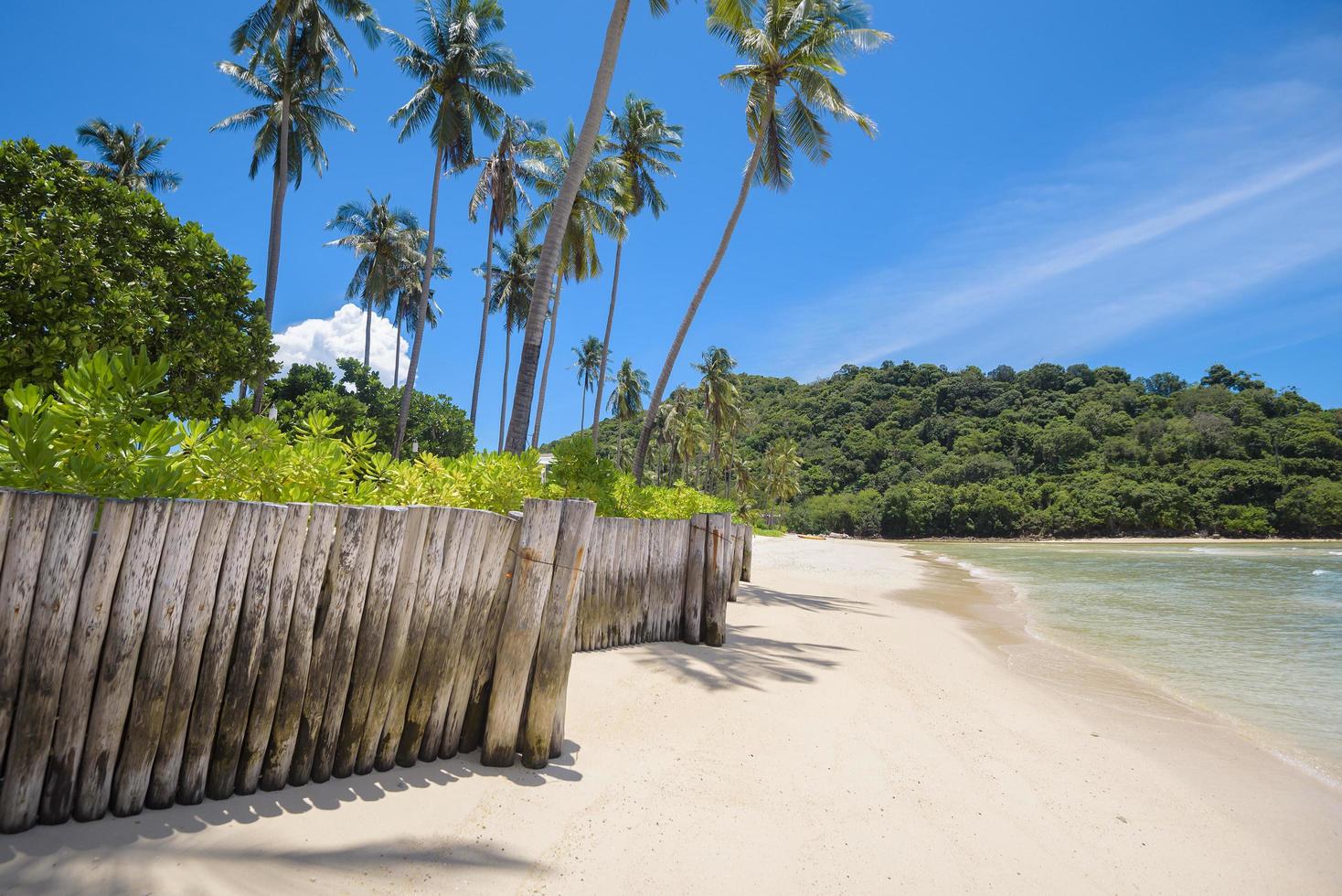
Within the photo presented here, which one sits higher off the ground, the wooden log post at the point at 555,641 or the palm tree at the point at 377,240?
the palm tree at the point at 377,240

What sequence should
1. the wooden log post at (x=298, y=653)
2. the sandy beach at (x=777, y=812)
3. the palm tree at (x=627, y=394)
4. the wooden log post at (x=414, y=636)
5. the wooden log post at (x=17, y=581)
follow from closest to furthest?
the wooden log post at (x=17, y=581), the sandy beach at (x=777, y=812), the wooden log post at (x=298, y=653), the wooden log post at (x=414, y=636), the palm tree at (x=627, y=394)

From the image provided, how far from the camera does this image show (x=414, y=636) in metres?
3.24

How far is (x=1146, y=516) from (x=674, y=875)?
81492 millimetres

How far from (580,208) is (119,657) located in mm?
22122

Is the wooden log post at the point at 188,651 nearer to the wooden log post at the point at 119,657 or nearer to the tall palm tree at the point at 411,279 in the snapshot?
the wooden log post at the point at 119,657

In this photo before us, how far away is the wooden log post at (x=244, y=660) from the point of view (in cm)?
268

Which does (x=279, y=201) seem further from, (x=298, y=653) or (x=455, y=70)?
(x=298, y=653)

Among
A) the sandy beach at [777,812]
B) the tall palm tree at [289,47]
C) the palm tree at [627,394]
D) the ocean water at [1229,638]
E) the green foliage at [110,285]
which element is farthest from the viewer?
the palm tree at [627,394]

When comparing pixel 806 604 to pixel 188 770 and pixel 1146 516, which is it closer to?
pixel 188 770

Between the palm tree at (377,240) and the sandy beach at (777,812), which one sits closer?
the sandy beach at (777,812)

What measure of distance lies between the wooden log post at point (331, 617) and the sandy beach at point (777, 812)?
0.72ft

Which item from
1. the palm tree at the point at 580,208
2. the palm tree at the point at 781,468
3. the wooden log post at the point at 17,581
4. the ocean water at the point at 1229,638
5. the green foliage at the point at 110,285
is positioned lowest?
the ocean water at the point at 1229,638

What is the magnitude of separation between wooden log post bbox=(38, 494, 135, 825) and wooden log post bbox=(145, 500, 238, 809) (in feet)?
0.80

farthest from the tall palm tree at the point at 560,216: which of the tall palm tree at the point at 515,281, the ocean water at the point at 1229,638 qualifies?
the tall palm tree at the point at 515,281
